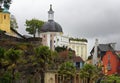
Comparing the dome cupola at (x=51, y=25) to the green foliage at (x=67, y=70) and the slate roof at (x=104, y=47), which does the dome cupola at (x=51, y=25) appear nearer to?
the slate roof at (x=104, y=47)

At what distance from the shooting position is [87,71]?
85.3 metres

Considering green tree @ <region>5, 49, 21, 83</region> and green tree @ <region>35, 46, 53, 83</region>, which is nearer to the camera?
green tree @ <region>5, 49, 21, 83</region>

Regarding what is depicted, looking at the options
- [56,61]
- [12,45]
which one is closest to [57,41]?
[56,61]

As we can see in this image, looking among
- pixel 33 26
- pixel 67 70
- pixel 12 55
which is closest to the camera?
pixel 12 55

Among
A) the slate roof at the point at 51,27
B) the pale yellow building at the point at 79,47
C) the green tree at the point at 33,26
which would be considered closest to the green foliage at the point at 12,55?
the slate roof at the point at 51,27

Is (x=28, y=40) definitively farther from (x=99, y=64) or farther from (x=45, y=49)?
(x=99, y=64)

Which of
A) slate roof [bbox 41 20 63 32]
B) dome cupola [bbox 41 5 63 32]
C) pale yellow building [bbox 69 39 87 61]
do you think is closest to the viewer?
slate roof [bbox 41 20 63 32]

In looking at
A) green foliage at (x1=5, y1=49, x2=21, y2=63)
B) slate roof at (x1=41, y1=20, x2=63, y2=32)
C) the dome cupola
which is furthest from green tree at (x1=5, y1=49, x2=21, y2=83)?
the dome cupola

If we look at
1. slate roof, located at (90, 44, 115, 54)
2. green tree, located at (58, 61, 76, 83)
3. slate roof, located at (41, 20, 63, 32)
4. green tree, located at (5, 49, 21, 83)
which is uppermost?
slate roof, located at (41, 20, 63, 32)

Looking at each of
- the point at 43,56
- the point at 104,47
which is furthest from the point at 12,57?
the point at 104,47

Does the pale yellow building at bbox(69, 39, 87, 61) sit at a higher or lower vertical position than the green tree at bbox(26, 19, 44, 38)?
lower

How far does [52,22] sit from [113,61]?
66.2 feet

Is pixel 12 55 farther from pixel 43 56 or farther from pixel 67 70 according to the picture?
pixel 67 70

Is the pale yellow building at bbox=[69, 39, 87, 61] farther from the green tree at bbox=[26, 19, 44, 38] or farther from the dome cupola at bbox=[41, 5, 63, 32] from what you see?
the dome cupola at bbox=[41, 5, 63, 32]
